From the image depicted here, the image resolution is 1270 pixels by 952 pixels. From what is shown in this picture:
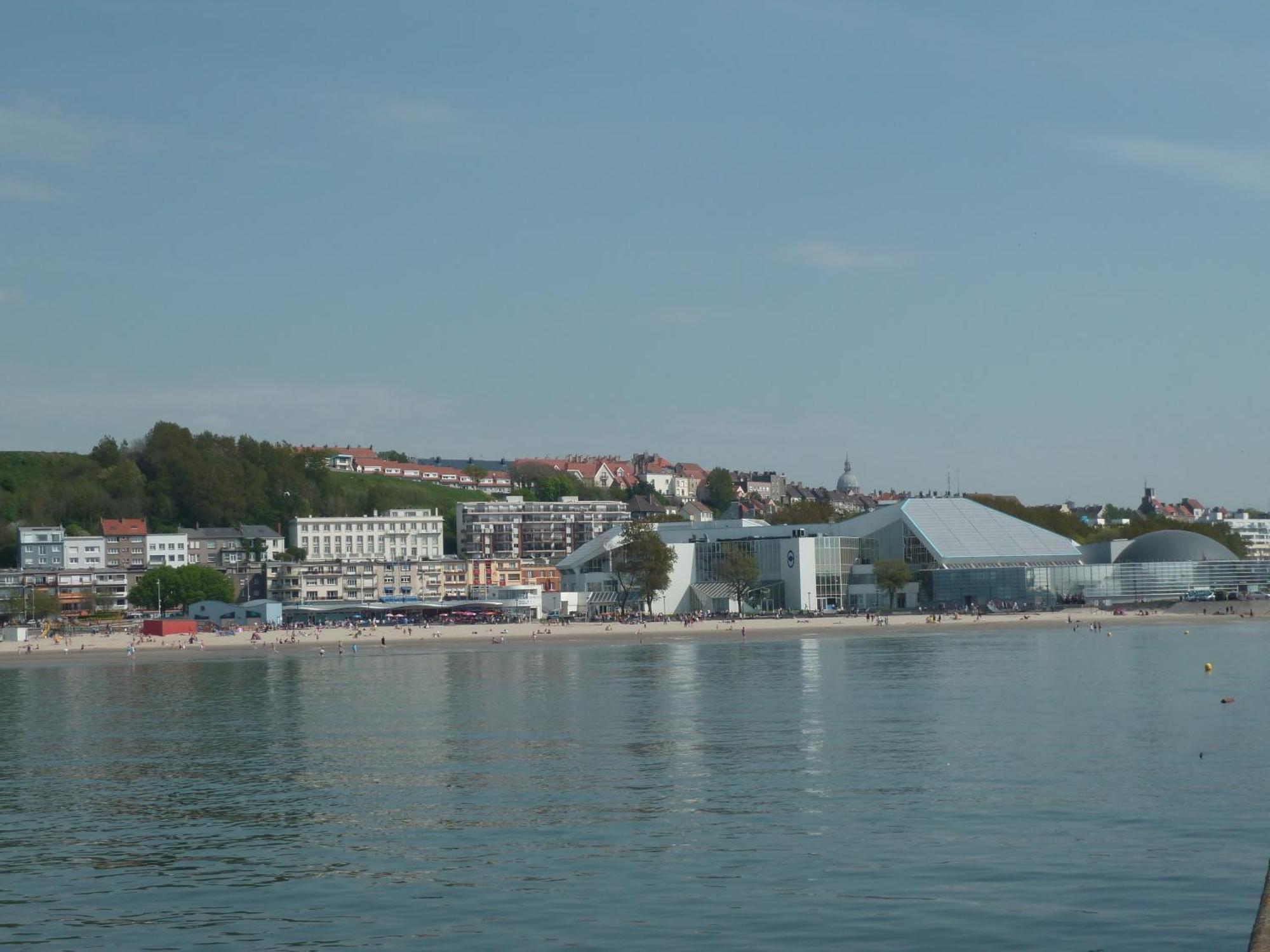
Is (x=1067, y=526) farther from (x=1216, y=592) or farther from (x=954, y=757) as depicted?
(x=954, y=757)

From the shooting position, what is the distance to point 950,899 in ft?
57.2

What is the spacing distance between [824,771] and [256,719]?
19666 mm

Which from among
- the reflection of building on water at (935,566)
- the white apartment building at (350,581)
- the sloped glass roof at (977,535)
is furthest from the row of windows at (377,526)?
the sloped glass roof at (977,535)

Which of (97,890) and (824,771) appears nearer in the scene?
(97,890)

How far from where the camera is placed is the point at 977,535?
115m

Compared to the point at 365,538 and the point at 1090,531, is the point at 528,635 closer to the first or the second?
the point at 365,538

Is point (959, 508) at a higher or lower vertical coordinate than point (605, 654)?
higher

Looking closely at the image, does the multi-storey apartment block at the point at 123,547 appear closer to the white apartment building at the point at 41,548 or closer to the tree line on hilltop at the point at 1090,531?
the white apartment building at the point at 41,548

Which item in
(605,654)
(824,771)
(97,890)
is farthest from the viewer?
(605,654)

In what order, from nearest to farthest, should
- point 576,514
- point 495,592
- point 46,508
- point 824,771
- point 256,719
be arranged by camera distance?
point 824,771, point 256,719, point 495,592, point 46,508, point 576,514

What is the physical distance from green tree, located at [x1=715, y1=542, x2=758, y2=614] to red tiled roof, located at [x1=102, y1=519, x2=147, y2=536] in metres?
60.8

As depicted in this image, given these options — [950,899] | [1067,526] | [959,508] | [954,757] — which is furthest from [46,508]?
[950,899]

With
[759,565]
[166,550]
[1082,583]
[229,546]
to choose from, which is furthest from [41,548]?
[1082,583]

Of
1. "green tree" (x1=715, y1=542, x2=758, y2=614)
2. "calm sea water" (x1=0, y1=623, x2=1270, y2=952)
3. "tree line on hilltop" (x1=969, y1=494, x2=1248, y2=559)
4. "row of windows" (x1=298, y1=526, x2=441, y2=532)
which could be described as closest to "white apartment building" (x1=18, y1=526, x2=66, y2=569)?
"row of windows" (x1=298, y1=526, x2=441, y2=532)
